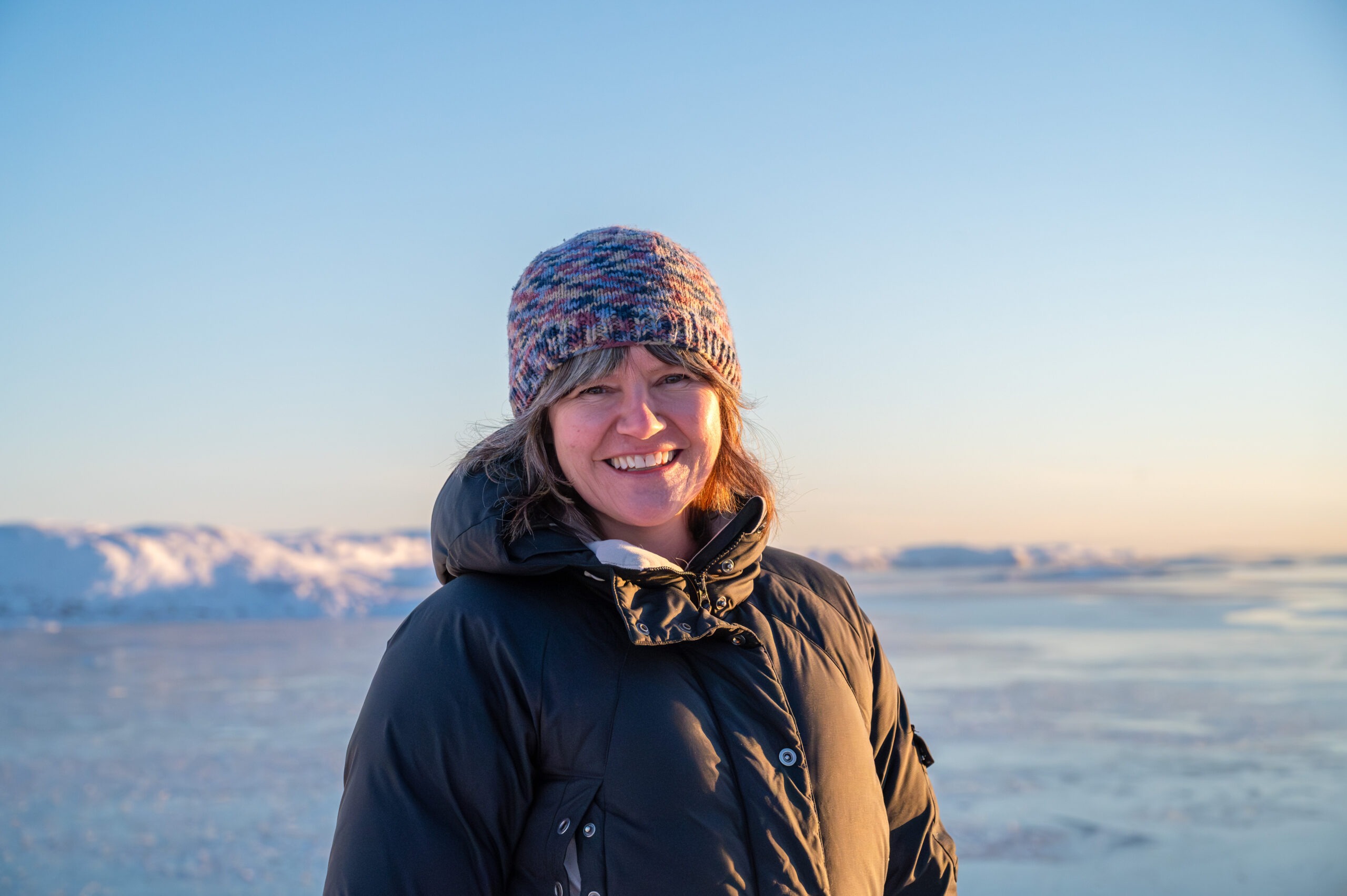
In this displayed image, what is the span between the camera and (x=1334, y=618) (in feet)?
36.2

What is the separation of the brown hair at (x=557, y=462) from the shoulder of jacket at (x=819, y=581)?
8 cm

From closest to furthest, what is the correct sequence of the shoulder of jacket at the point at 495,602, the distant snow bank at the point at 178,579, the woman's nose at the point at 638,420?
the shoulder of jacket at the point at 495,602 → the woman's nose at the point at 638,420 → the distant snow bank at the point at 178,579

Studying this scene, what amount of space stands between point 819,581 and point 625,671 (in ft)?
1.73

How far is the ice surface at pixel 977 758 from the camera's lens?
13.9 ft

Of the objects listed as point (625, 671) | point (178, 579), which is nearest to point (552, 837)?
point (625, 671)

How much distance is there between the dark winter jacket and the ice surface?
308 centimetres

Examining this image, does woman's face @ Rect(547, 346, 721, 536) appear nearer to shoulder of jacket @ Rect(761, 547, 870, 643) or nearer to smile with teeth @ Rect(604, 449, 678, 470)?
smile with teeth @ Rect(604, 449, 678, 470)

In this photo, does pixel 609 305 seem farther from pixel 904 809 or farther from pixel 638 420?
pixel 904 809

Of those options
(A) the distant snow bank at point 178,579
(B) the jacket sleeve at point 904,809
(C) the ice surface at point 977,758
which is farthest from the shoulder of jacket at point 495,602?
(A) the distant snow bank at point 178,579

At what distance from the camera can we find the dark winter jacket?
50.1 inches

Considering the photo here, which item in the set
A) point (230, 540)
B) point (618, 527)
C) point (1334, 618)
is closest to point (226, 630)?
point (230, 540)

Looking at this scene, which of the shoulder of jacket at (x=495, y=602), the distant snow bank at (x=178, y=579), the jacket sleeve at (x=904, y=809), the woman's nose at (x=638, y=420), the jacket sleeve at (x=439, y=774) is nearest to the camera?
the jacket sleeve at (x=439, y=774)

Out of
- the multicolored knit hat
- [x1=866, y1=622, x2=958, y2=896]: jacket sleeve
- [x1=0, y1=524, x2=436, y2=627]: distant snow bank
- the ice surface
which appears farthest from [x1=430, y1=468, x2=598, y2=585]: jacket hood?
[x1=0, y1=524, x2=436, y2=627]: distant snow bank

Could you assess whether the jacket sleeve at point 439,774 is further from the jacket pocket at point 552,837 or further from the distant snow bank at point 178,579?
the distant snow bank at point 178,579
